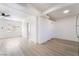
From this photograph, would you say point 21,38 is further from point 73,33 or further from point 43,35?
point 73,33

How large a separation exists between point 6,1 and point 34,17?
1.93 ft

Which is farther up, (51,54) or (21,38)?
(21,38)

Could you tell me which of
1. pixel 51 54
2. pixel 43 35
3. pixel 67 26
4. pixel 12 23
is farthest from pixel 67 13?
pixel 12 23

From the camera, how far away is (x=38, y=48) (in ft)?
5.21

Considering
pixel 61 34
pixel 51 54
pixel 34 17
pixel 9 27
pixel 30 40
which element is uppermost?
pixel 34 17

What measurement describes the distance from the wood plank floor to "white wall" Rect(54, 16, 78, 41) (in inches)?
3.7

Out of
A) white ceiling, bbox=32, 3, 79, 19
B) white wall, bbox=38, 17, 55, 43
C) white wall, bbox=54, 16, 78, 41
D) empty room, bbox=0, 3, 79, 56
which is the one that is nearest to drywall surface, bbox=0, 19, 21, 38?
empty room, bbox=0, 3, 79, 56

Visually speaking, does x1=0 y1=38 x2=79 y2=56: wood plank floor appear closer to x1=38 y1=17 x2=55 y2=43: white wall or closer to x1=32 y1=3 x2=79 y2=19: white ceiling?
x1=38 y1=17 x2=55 y2=43: white wall

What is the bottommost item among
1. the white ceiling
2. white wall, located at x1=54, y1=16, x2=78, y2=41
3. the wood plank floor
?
the wood plank floor

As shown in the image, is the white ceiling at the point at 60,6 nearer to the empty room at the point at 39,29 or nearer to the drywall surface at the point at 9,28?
the empty room at the point at 39,29

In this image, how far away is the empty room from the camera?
59.5 inches

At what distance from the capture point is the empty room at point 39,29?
4.96 ft

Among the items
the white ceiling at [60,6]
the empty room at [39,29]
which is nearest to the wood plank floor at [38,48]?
the empty room at [39,29]

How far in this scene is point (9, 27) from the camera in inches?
61.1
